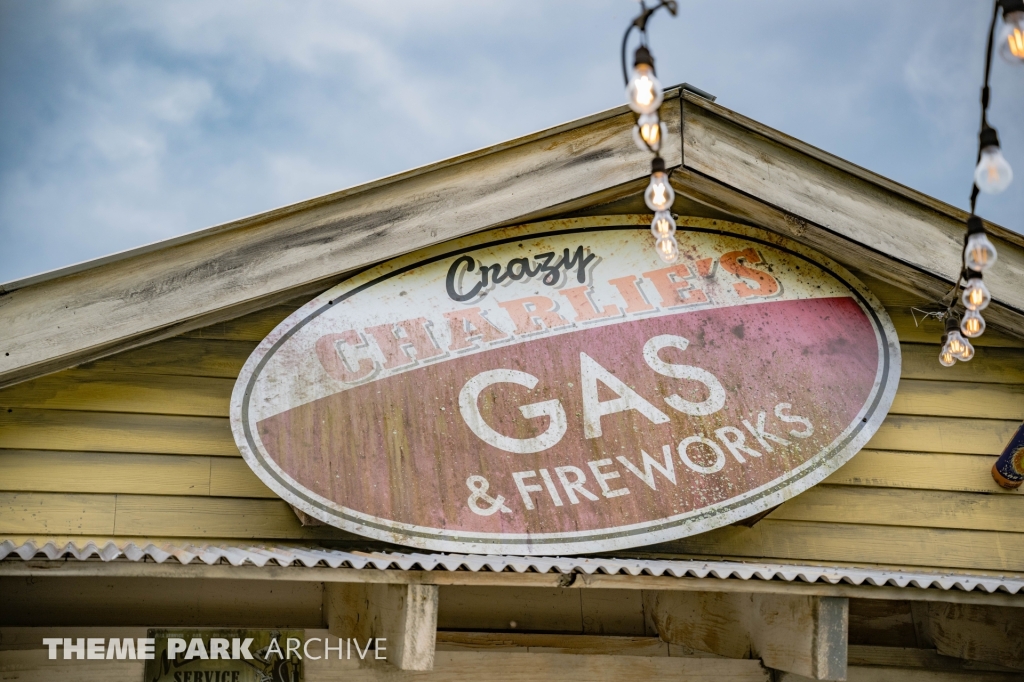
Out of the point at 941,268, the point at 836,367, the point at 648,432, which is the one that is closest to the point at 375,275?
the point at 648,432

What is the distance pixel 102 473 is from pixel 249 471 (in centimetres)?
59

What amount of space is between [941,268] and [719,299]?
3.47ft

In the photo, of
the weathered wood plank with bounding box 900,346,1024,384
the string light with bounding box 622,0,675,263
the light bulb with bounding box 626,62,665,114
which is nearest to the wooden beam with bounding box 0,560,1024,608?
the string light with bounding box 622,0,675,263

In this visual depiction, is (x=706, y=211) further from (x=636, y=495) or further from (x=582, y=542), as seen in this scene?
(x=582, y=542)

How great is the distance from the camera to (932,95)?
28.9 m

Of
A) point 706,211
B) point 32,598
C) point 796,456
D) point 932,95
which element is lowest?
point 32,598

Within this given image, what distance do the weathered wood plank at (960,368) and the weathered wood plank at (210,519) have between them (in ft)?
9.33

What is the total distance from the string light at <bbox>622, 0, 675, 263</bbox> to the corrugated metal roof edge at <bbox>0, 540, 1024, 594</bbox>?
115 cm

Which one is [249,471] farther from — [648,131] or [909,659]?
[909,659]

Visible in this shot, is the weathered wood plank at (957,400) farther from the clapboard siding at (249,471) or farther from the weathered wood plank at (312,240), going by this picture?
the weathered wood plank at (312,240)

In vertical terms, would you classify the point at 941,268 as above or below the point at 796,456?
above

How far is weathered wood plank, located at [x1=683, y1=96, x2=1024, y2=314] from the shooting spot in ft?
13.4

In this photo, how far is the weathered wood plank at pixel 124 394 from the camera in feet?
11.9

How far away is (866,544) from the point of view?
154 inches
